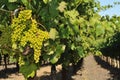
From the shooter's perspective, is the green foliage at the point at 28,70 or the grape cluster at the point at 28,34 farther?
the green foliage at the point at 28,70

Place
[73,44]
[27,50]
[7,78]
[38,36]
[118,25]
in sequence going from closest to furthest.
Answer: [38,36] → [27,50] → [118,25] → [73,44] → [7,78]

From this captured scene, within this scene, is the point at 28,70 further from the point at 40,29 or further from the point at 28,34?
the point at 40,29

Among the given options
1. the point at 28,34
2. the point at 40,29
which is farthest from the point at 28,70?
the point at 40,29

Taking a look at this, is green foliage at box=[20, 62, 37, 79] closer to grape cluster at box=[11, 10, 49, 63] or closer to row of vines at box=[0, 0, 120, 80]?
row of vines at box=[0, 0, 120, 80]

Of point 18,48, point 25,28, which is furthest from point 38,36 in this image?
point 18,48

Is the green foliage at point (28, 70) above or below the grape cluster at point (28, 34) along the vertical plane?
below

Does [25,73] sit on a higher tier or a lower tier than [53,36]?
lower

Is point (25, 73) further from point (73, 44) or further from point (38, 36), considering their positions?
point (73, 44)

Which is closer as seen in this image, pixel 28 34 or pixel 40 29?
pixel 28 34

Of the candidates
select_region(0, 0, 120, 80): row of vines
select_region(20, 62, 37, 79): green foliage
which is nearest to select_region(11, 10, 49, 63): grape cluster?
select_region(0, 0, 120, 80): row of vines

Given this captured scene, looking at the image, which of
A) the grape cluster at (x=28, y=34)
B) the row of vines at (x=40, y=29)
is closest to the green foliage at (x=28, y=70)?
the row of vines at (x=40, y=29)

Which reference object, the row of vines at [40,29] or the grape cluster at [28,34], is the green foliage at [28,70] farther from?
the grape cluster at [28,34]

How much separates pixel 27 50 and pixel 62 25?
25.6 inches

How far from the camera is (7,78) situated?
42.4 metres
